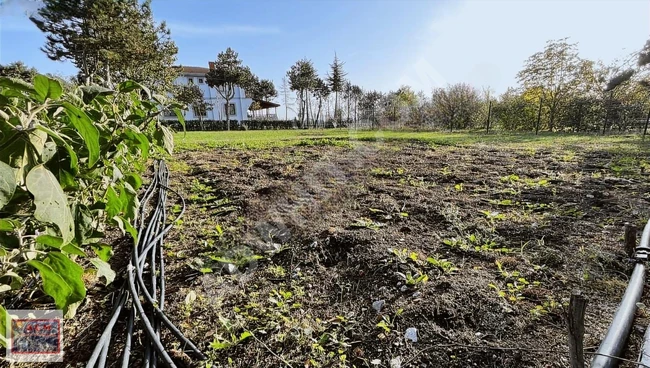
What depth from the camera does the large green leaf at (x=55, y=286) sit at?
0.56 m

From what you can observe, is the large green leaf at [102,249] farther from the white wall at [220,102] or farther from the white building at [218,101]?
the white wall at [220,102]

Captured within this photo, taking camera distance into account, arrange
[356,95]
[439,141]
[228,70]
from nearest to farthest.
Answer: [439,141]
[228,70]
[356,95]

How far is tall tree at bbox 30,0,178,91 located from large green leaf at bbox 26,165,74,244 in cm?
1553

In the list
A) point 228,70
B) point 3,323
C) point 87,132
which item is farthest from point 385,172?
point 228,70

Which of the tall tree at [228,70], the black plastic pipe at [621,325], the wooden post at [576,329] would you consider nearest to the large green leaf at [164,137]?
the wooden post at [576,329]

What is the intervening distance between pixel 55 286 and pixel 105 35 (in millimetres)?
18808

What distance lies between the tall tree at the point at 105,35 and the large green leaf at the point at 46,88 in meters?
15.4

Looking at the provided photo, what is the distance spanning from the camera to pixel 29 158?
0.52 metres

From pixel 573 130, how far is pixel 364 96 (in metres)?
18.0

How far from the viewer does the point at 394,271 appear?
1.44m

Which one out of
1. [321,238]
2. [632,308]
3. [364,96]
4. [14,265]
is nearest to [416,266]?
[321,238]

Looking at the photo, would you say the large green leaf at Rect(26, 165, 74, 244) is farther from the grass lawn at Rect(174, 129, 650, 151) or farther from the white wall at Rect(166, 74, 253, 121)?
the white wall at Rect(166, 74, 253, 121)

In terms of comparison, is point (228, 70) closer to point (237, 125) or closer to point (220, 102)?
point (237, 125)

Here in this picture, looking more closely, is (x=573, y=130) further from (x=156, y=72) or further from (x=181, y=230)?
(x=156, y=72)
